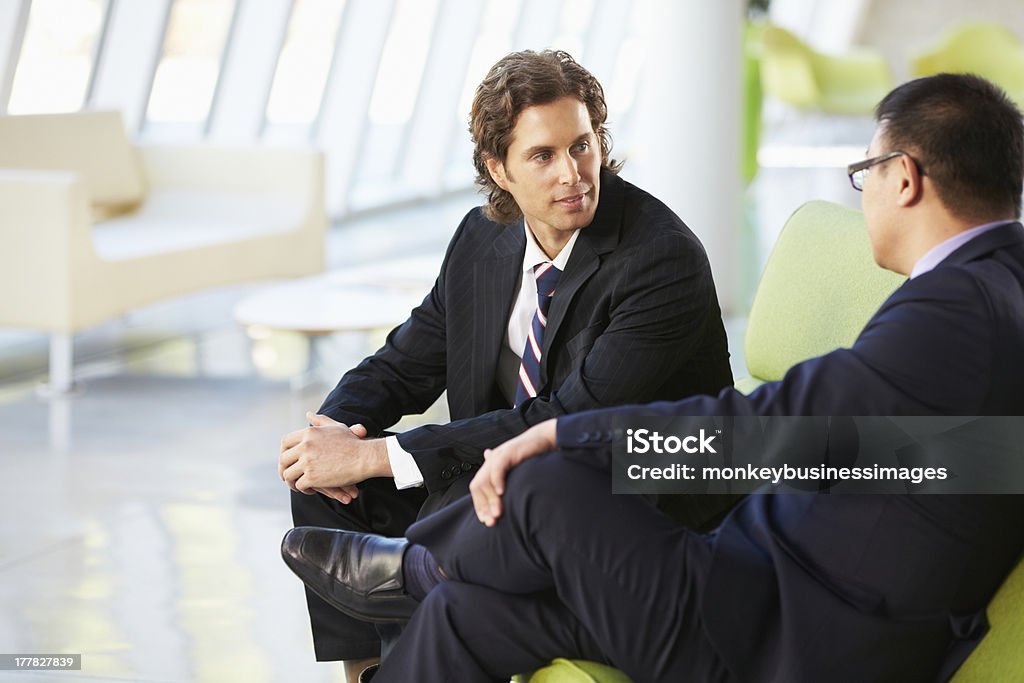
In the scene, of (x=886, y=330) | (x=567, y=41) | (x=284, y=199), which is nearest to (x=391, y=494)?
(x=886, y=330)

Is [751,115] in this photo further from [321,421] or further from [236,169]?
[321,421]

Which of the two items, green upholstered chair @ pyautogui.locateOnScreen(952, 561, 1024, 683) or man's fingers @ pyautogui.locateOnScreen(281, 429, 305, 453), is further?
man's fingers @ pyautogui.locateOnScreen(281, 429, 305, 453)

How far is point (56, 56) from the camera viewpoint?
7.04 m

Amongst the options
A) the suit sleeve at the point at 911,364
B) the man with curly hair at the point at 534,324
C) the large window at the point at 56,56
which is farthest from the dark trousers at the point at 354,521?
the large window at the point at 56,56

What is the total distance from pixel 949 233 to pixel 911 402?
0.25m

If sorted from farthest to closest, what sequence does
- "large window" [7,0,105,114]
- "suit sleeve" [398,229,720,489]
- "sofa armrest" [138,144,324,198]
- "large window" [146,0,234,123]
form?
"large window" [146,0,234,123]
"large window" [7,0,105,114]
"sofa armrest" [138,144,324,198]
"suit sleeve" [398,229,720,489]

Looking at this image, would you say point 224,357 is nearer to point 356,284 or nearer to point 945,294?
point 356,284

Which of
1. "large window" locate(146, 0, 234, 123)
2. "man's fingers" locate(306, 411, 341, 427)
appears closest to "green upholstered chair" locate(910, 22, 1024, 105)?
"large window" locate(146, 0, 234, 123)

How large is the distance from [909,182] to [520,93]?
815 millimetres

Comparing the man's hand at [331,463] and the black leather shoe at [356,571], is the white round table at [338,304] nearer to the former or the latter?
the man's hand at [331,463]

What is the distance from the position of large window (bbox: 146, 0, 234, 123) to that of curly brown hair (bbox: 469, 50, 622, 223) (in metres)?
5.79

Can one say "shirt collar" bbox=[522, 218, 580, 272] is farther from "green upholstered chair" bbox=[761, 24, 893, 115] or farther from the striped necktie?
"green upholstered chair" bbox=[761, 24, 893, 115]

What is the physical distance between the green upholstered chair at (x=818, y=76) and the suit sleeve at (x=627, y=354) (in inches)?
395

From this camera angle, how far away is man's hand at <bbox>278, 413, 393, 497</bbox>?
7.38 feet
